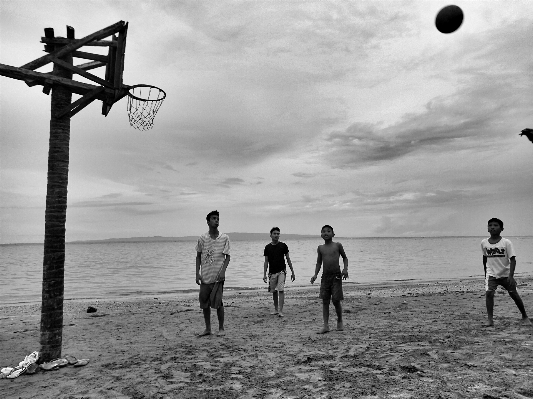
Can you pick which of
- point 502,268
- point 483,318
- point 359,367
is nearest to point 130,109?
point 359,367

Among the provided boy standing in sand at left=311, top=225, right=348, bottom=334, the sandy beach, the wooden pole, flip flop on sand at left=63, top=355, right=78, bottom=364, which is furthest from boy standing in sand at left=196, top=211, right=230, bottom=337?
the wooden pole

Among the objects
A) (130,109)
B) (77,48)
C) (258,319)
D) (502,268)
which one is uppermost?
(77,48)

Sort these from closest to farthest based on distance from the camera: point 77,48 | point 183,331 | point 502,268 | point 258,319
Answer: point 77,48 → point 502,268 → point 183,331 → point 258,319

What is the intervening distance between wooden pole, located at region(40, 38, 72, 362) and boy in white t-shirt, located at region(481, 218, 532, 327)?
7499 mm

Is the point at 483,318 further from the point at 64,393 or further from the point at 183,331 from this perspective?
the point at 64,393

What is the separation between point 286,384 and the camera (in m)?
4.77

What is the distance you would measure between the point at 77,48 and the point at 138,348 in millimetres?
5042

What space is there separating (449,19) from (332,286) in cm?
581

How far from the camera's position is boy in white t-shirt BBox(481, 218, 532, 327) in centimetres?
754

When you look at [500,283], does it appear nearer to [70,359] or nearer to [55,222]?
[70,359]

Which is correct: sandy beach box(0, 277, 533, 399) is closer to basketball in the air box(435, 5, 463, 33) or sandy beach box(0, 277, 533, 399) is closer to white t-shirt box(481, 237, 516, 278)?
white t-shirt box(481, 237, 516, 278)

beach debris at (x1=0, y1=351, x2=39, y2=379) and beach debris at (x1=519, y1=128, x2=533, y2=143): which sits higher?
beach debris at (x1=519, y1=128, x2=533, y2=143)

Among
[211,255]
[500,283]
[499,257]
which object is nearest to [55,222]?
[211,255]

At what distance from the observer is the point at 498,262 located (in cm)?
769
